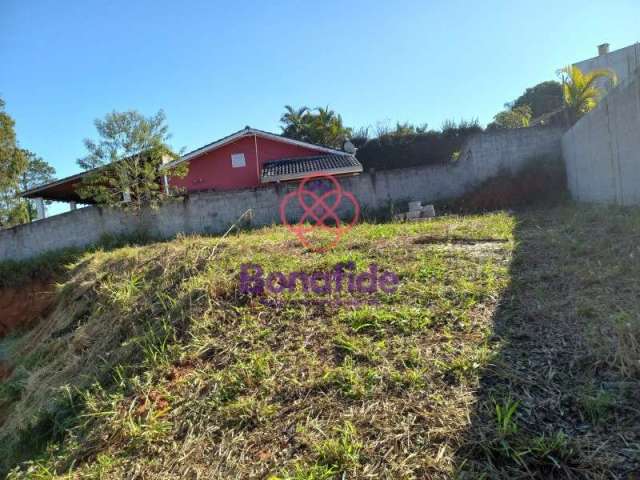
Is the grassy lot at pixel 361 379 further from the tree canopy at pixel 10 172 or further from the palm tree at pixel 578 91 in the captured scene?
the tree canopy at pixel 10 172

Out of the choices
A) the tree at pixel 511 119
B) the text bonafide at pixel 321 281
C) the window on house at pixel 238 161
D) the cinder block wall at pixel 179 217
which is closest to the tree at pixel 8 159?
the cinder block wall at pixel 179 217

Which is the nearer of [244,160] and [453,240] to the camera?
[453,240]

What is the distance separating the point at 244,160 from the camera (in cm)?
1478

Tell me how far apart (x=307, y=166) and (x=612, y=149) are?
9.40 metres

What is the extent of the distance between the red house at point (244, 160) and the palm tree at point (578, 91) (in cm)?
659

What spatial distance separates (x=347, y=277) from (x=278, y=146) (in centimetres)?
1222

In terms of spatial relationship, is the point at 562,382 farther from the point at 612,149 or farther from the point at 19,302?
the point at 19,302

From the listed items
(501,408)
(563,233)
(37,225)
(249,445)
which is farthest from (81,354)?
(37,225)

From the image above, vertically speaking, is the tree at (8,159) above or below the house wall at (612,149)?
above

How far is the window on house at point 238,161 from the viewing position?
577 inches

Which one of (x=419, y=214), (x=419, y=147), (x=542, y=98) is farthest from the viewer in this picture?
(x=542, y=98)

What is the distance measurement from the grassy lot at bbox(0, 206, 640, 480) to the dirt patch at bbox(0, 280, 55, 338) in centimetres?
639

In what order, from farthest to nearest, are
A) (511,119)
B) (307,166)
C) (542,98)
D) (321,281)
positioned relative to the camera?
1. (542,98)
2. (511,119)
3. (307,166)
4. (321,281)

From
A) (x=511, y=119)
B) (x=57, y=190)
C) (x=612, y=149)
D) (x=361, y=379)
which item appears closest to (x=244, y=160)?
(x=57, y=190)
